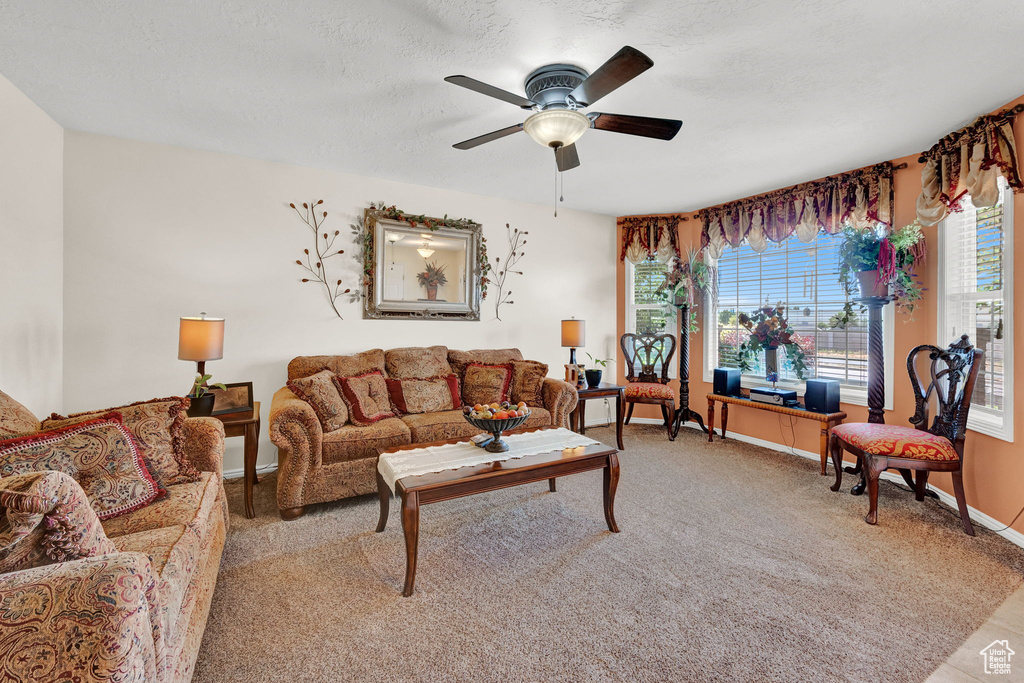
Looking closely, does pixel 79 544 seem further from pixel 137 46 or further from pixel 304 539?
pixel 137 46

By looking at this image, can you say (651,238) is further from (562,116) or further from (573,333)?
(562,116)

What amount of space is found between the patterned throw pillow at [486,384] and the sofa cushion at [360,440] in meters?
0.88

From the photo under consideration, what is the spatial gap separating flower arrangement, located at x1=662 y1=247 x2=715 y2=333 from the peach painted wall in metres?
0.26

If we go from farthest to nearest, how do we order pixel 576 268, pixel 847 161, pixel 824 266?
1. pixel 576 268
2. pixel 824 266
3. pixel 847 161

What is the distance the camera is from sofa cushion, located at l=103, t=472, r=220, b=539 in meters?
1.54

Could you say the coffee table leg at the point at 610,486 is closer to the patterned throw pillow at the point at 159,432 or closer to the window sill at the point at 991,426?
the patterned throw pillow at the point at 159,432

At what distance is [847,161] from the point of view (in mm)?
3402

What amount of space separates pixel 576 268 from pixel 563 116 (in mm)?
2952

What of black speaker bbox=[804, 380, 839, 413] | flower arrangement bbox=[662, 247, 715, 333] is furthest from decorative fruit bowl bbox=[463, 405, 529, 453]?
flower arrangement bbox=[662, 247, 715, 333]

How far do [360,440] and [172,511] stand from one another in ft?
4.10

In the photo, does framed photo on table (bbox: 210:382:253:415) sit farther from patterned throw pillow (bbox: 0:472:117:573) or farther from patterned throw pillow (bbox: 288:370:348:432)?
patterned throw pillow (bbox: 0:472:117:573)

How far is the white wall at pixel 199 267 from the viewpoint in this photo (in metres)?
3.01

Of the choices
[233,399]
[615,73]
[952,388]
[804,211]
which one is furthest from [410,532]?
[804,211]

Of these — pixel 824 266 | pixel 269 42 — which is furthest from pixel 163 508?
pixel 824 266
